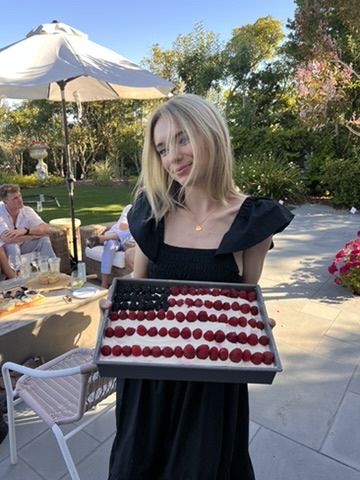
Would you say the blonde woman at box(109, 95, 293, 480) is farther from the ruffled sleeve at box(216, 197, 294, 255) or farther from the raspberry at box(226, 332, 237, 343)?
the raspberry at box(226, 332, 237, 343)

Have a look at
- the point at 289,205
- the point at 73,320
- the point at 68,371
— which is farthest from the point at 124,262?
the point at 289,205

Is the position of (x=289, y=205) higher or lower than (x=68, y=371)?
lower

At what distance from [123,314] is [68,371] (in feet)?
1.77

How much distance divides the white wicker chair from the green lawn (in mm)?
5247

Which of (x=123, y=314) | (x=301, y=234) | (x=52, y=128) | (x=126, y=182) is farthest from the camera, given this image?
(x=52, y=128)

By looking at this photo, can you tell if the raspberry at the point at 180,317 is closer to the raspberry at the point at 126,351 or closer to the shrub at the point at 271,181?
the raspberry at the point at 126,351

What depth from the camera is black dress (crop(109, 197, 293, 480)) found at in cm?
107

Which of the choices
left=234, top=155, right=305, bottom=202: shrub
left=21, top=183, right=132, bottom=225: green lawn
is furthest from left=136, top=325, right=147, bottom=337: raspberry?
left=234, top=155, right=305, bottom=202: shrub

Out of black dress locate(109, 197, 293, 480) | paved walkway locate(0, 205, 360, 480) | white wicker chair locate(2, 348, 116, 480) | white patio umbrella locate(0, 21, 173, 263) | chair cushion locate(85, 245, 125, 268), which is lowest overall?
paved walkway locate(0, 205, 360, 480)

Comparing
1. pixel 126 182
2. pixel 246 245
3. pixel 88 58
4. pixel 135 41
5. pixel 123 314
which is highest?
pixel 135 41

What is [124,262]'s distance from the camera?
12.8 feet

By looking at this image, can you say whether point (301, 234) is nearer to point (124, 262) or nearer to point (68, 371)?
point (124, 262)

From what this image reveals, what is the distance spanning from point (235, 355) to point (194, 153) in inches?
25.5

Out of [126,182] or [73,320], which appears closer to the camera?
[73,320]
